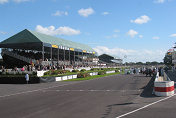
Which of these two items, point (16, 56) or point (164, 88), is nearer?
point (164, 88)

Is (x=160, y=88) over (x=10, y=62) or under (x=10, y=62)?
→ under

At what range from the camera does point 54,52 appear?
65.3 metres

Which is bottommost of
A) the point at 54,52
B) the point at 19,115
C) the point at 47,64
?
the point at 19,115

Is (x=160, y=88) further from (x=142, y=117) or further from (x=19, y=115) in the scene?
(x=19, y=115)

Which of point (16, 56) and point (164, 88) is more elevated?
point (16, 56)

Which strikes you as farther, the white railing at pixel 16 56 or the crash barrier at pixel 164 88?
the white railing at pixel 16 56

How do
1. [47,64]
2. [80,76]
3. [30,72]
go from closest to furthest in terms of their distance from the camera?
[30,72] → [80,76] → [47,64]

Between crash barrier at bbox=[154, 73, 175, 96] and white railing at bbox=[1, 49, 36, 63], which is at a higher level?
white railing at bbox=[1, 49, 36, 63]

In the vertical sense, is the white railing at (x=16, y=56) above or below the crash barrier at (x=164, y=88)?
above

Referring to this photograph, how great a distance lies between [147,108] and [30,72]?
90.0 ft

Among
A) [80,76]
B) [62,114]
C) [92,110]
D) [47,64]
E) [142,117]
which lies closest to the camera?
[142,117]

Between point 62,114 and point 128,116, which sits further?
point 62,114

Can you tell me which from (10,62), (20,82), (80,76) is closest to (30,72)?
(20,82)

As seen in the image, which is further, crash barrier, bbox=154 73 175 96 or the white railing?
the white railing
